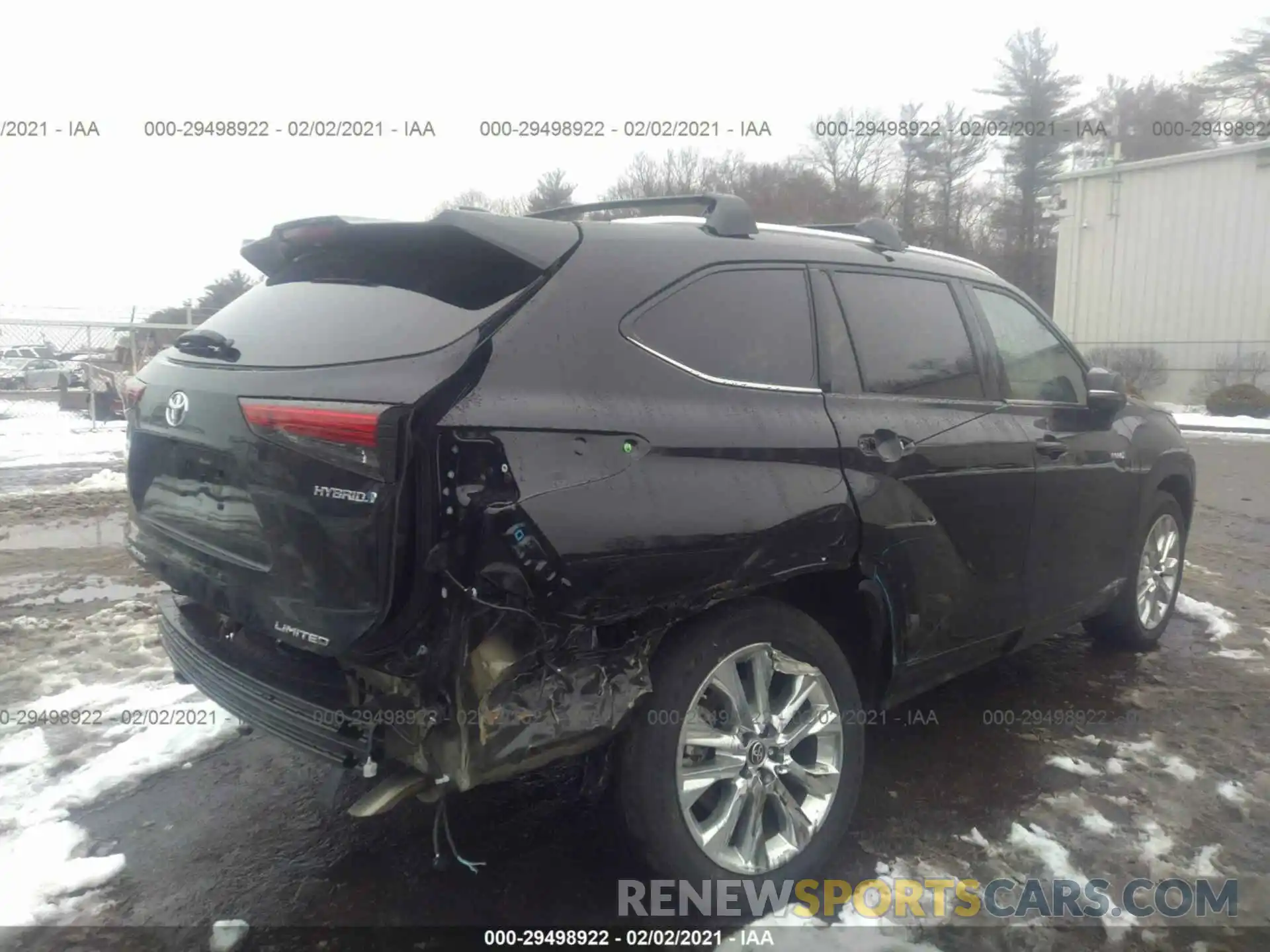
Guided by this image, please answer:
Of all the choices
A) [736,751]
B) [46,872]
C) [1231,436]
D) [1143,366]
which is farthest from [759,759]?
[1143,366]

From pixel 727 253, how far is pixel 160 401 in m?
1.79

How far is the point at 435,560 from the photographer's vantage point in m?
2.15

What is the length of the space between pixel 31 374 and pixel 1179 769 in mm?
27233

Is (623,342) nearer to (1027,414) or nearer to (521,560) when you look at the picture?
(521,560)

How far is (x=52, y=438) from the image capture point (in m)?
14.3

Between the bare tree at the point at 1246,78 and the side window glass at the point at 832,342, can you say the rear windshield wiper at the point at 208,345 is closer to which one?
the side window glass at the point at 832,342

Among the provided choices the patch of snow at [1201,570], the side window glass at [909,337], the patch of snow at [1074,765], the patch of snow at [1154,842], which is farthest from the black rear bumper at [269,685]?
the patch of snow at [1201,570]

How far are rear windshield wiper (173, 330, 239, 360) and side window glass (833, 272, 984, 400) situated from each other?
196cm

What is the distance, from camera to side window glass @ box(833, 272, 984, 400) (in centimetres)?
318

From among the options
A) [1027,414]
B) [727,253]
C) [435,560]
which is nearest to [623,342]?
[727,253]

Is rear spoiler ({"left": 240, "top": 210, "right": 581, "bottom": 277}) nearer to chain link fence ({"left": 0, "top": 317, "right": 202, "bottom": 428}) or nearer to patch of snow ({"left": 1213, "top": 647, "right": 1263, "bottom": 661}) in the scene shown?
patch of snow ({"left": 1213, "top": 647, "right": 1263, "bottom": 661})

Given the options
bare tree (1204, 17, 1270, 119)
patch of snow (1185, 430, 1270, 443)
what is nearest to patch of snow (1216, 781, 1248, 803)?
patch of snow (1185, 430, 1270, 443)

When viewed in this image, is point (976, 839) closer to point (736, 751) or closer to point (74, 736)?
point (736, 751)

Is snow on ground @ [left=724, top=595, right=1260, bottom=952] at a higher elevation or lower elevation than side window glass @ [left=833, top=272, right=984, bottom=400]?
lower
